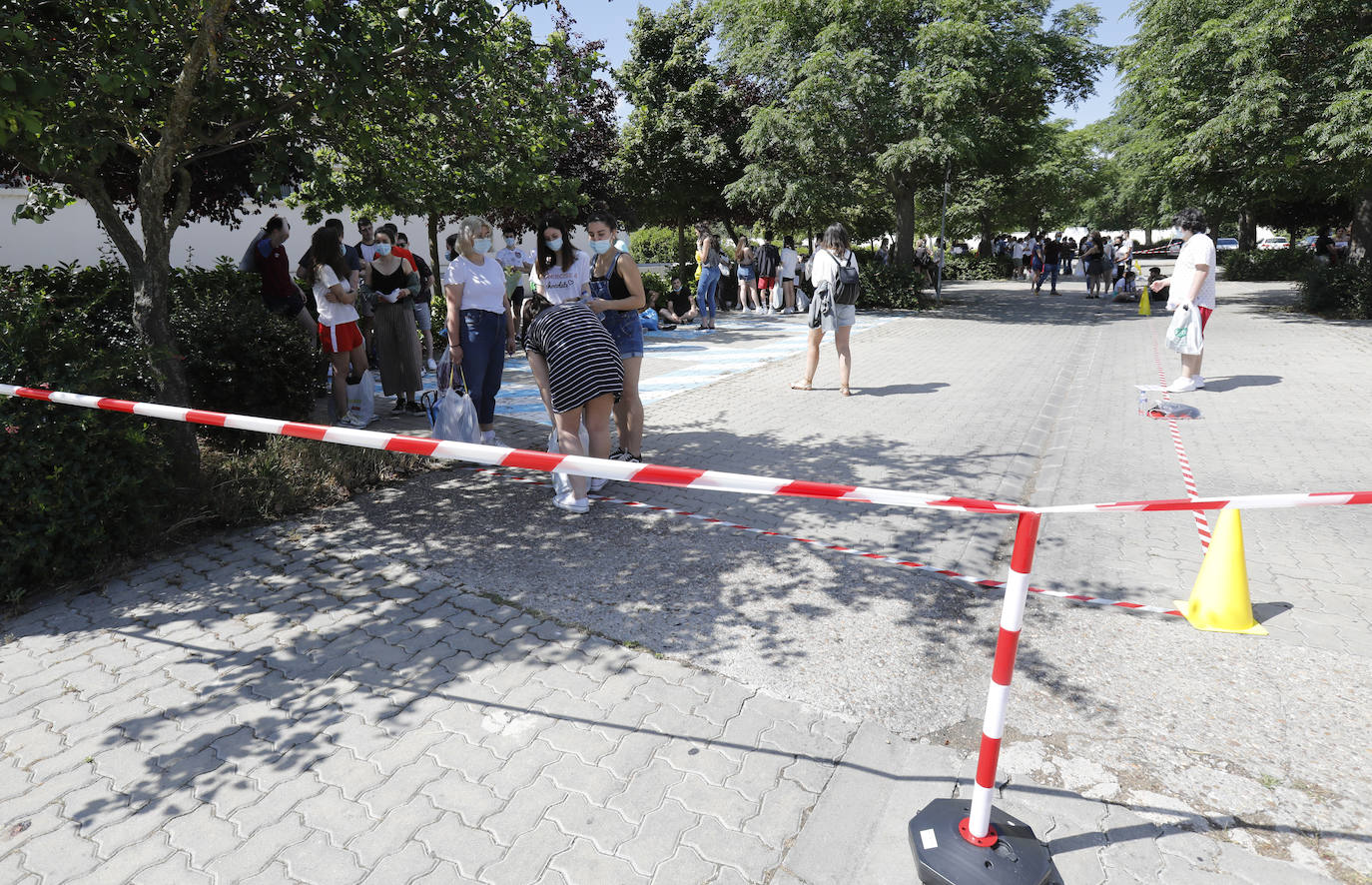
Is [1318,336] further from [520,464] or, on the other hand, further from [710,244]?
[520,464]

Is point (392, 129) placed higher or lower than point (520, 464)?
higher

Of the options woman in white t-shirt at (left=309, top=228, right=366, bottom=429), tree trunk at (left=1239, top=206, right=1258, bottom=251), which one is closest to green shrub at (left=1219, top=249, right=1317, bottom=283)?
tree trunk at (left=1239, top=206, right=1258, bottom=251)

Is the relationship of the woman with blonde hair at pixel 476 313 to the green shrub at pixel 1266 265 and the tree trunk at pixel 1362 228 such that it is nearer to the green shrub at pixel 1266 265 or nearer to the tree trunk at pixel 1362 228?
the tree trunk at pixel 1362 228

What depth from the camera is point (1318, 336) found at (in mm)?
13703

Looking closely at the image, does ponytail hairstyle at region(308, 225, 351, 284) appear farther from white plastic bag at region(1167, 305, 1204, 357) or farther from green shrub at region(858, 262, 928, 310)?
green shrub at region(858, 262, 928, 310)

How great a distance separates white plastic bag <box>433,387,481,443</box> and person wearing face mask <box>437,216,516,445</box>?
207 mm

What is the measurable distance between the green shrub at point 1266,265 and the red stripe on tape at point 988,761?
115ft

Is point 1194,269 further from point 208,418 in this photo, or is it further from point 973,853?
point 208,418

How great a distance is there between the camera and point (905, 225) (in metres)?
21.2

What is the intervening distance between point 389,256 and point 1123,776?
717 centimetres

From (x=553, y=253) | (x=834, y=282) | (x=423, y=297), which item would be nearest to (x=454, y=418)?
(x=553, y=253)

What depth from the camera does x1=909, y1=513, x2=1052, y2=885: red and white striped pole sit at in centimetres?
229

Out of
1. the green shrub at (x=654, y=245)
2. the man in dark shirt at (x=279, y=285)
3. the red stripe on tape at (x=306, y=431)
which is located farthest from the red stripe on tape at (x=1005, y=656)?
the green shrub at (x=654, y=245)

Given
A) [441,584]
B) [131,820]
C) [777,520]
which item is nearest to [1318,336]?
[777,520]
